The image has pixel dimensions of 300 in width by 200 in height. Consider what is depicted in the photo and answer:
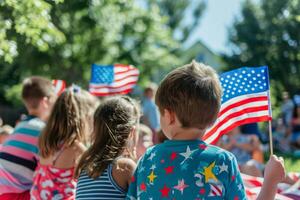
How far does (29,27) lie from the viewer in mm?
5039

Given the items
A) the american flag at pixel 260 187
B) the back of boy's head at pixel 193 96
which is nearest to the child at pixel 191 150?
the back of boy's head at pixel 193 96

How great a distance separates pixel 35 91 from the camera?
481 cm

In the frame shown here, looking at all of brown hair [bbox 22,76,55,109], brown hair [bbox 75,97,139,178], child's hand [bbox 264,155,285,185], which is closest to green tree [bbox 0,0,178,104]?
brown hair [bbox 22,76,55,109]

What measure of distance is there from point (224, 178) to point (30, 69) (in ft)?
57.7

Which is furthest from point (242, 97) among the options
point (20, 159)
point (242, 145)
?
point (242, 145)

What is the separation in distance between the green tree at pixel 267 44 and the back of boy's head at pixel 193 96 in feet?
90.5

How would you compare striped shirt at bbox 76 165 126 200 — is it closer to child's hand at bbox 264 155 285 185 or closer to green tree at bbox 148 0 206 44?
child's hand at bbox 264 155 285 185

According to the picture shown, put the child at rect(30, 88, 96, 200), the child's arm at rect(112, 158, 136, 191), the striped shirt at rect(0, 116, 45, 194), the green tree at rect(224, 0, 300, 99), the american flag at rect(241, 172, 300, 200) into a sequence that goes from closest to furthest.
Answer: the child's arm at rect(112, 158, 136, 191), the american flag at rect(241, 172, 300, 200), the child at rect(30, 88, 96, 200), the striped shirt at rect(0, 116, 45, 194), the green tree at rect(224, 0, 300, 99)

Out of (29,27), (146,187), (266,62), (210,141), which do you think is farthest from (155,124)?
(266,62)

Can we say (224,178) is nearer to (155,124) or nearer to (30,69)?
(155,124)

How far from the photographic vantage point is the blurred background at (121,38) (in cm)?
539

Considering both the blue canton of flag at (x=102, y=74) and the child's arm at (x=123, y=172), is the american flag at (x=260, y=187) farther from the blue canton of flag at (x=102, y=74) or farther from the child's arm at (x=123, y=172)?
the blue canton of flag at (x=102, y=74)

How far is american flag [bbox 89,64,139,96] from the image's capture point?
6711mm

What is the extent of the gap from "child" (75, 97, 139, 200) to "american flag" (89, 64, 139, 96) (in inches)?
130
